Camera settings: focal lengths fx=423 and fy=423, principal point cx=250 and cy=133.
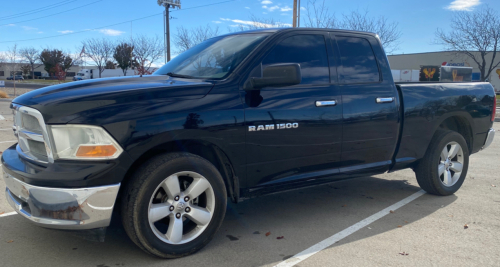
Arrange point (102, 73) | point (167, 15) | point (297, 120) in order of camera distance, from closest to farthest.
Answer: point (297, 120) < point (167, 15) < point (102, 73)

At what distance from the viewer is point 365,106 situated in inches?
173

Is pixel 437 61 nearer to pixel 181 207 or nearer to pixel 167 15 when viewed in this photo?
pixel 167 15

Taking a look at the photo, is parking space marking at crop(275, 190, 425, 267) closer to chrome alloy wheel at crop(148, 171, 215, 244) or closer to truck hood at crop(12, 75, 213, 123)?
chrome alloy wheel at crop(148, 171, 215, 244)

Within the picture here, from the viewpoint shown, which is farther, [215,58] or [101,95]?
[215,58]

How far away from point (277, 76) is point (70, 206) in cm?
188

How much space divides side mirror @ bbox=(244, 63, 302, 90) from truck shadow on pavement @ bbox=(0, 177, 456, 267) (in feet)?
4.59

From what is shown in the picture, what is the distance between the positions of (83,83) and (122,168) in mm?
951

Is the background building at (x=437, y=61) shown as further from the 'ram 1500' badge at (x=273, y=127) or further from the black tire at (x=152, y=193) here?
the black tire at (x=152, y=193)

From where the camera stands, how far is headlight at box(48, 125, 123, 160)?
289 cm

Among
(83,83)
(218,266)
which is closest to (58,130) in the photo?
(83,83)

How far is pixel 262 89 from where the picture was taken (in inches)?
145

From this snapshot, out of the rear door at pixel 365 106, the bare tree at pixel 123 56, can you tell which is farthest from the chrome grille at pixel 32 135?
the bare tree at pixel 123 56

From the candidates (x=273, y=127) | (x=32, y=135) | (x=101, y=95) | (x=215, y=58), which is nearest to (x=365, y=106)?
(x=273, y=127)

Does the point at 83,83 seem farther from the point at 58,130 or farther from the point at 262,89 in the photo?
the point at 262,89
